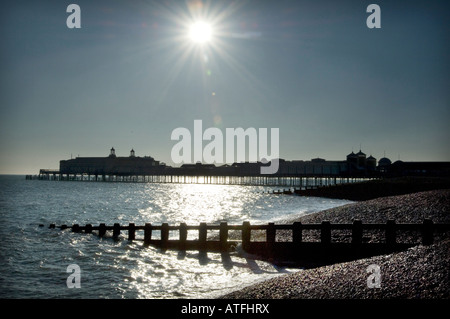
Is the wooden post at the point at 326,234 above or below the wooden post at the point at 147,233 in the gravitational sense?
above

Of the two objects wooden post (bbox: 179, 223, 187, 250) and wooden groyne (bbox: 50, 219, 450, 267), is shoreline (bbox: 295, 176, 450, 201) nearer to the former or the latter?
wooden groyne (bbox: 50, 219, 450, 267)

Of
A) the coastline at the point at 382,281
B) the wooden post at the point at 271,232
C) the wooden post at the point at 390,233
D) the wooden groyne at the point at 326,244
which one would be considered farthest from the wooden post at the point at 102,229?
the wooden post at the point at 390,233

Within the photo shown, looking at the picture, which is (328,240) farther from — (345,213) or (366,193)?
(366,193)

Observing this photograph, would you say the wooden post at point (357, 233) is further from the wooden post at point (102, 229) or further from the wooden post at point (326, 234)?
the wooden post at point (102, 229)

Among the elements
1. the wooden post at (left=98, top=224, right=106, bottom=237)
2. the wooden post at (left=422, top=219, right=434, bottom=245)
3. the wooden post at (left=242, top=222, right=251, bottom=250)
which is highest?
the wooden post at (left=422, top=219, right=434, bottom=245)

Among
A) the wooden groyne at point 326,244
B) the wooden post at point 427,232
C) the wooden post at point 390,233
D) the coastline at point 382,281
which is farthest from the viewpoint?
the wooden post at point 390,233

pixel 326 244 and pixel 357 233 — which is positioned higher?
pixel 357 233

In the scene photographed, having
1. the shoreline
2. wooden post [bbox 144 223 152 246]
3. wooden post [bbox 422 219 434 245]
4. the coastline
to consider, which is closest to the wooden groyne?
wooden post [bbox 422 219 434 245]

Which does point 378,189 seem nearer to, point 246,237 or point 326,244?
point 326,244

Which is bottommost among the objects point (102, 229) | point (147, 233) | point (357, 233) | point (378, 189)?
point (102, 229)

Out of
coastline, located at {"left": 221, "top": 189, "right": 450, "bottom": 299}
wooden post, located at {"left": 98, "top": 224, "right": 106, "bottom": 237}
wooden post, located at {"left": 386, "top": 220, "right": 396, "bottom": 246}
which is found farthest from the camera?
wooden post, located at {"left": 98, "top": 224, "right": 106, "bottom": 237}

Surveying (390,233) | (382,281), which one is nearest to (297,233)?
(390,233)

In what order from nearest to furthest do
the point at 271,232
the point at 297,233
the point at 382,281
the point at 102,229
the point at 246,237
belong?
the point at 382,281
the point at 297,233
the point at 271,232
the point at 246,237
the point at 102,229

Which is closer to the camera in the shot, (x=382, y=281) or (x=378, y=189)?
(x=382, y=281)
